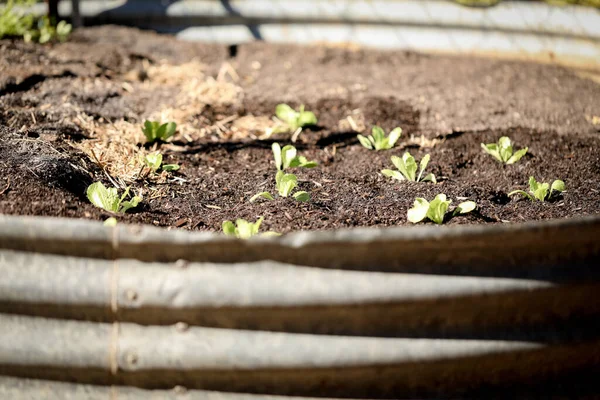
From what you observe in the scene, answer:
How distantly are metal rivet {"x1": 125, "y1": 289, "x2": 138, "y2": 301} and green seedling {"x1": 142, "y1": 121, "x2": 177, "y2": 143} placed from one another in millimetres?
1632

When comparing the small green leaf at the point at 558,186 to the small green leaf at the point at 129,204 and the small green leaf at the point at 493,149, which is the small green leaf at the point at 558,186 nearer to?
the small green leaf at the point at 493,149

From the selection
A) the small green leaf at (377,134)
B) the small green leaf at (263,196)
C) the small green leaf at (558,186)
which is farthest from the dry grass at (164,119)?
the small green leaf at (558,186)

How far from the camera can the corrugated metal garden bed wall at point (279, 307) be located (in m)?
1.75

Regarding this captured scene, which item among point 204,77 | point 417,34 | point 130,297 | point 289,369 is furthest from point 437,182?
point 417,34

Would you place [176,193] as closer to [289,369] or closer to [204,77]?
[289,369]

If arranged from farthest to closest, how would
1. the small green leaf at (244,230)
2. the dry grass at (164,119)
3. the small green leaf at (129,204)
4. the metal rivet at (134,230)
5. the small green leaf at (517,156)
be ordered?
the small green leaf at (517,156), the dry grass at (164,119), the small green leaf at (129,204), the small green leaf at (244,230), the metal rivet at (134,230)

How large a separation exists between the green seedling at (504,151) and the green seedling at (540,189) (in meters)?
0.40

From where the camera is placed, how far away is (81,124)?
3.38 m

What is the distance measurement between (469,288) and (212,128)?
7.41 ft

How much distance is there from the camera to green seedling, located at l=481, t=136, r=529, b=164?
Answer: 3.11 meters

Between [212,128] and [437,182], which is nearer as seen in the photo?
[437,182]

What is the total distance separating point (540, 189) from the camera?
2639mm

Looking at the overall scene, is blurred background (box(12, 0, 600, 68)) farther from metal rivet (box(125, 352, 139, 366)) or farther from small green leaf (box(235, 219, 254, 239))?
metal rivet (box(125, 352, 139, 366))

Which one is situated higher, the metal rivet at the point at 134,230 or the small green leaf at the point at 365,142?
the metal rivet at the point at 134,230
